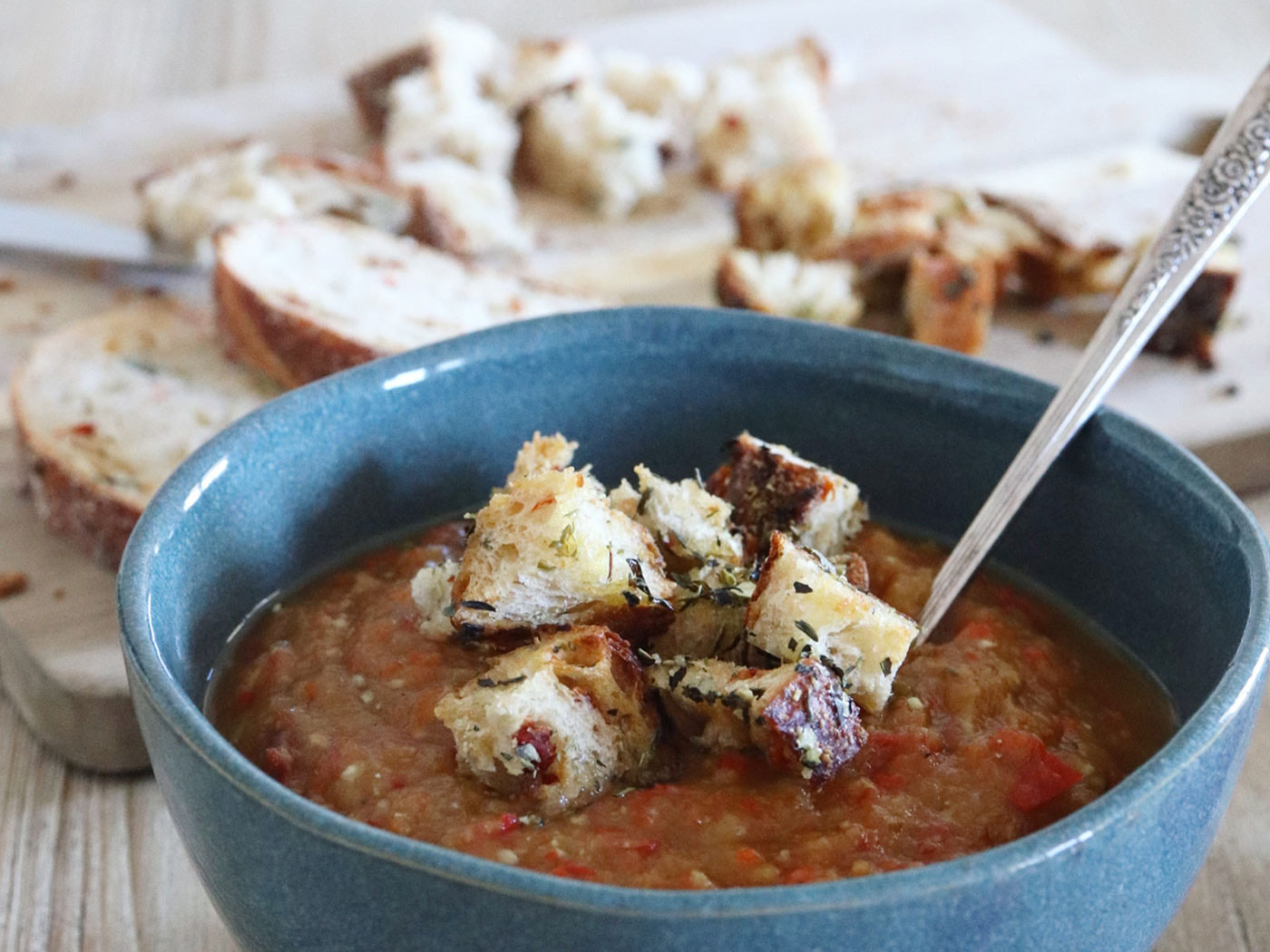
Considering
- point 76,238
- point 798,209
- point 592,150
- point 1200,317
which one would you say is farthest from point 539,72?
point 1200,317

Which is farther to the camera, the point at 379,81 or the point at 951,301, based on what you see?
the point at 379,81

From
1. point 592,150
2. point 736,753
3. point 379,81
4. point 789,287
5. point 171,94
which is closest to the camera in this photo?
point 736,753

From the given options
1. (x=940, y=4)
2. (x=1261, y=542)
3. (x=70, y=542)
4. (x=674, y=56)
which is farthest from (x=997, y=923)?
(x=940, y=4)

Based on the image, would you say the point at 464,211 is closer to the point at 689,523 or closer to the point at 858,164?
the point at 858,164

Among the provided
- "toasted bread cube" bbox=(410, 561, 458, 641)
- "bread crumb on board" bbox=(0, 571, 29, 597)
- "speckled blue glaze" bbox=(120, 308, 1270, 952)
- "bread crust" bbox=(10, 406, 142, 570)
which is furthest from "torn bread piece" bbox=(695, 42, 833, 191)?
"toasted bread cube" bbox=(410, 561, 458, 641)

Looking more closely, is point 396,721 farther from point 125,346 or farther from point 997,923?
point 125,346

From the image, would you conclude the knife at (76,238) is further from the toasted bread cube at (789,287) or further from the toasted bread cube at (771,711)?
the toasted bread cube at (771,711)

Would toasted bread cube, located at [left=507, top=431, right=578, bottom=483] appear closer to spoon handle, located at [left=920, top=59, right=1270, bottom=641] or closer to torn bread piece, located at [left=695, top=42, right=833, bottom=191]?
spoon handle, located at [left=920, top=59, right=1270, bottom=641]
